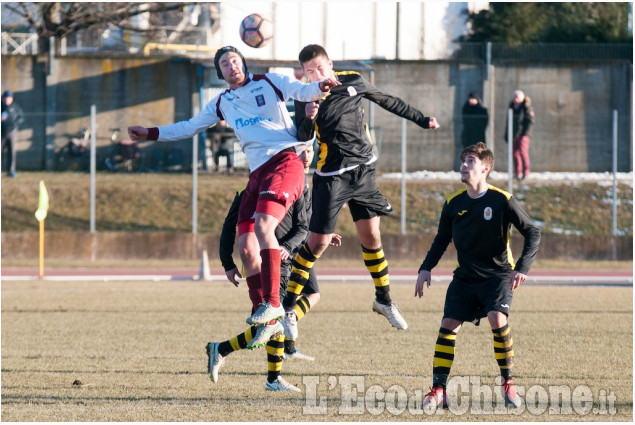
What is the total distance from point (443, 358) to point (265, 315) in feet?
4.46

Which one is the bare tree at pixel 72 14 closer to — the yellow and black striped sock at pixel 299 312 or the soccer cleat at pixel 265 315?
the yellow and black striped sock at pixel 299 312

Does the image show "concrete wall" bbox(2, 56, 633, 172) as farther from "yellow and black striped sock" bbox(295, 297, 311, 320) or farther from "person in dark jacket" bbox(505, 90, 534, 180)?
"yellow and black striped sock" bbox(295, 297, 311, 320)

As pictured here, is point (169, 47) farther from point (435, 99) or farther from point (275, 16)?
→ point (435, 99)

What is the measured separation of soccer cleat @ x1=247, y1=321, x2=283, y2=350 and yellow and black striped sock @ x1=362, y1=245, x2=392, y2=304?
1.76 metres

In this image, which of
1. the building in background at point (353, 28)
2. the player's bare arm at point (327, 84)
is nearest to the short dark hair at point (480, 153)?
the player's bare arm at point (327, 84)

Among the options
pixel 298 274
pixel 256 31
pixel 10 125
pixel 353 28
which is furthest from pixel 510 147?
pixel 298 274

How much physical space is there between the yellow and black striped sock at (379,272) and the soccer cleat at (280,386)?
4.68 ft

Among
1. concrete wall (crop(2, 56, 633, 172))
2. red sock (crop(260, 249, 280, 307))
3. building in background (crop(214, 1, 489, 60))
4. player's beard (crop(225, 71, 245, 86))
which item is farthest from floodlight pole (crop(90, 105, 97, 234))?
red sock (crop(260, 249, 280, 307))

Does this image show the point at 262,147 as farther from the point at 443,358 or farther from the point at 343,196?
the point at 443,358

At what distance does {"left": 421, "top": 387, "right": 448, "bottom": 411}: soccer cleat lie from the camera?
7.75 meters

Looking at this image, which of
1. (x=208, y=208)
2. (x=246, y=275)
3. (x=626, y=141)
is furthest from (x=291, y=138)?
(x=626, y=141)

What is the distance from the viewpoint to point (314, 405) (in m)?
7.91

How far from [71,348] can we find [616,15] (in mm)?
28047

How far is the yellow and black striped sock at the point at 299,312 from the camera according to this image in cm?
1006
